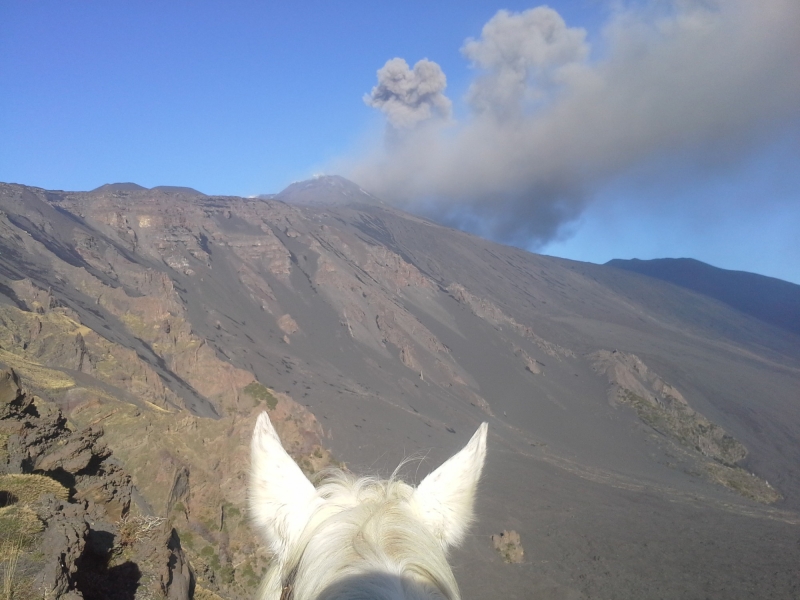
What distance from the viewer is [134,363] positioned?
A: 25.9 meters

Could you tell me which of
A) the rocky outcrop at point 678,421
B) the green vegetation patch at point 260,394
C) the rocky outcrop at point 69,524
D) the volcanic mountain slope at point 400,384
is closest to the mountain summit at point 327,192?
the volcanic mountain slope at point 400,384

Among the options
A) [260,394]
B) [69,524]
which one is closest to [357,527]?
[69,524]

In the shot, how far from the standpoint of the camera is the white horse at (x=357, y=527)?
1.25 metres

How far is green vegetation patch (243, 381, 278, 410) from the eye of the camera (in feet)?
90.1

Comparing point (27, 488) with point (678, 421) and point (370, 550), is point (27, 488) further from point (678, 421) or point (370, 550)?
point (678, 421)

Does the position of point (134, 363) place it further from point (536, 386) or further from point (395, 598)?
point (536, 386)

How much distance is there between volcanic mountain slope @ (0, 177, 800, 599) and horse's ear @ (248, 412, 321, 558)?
75.2 inches

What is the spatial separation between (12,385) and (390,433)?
3191cm

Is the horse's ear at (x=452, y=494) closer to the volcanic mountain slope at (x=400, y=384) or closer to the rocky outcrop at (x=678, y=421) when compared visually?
the volcanic mountain slope at (x=400, y=384)

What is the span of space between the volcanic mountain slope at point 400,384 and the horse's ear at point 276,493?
6.27ft

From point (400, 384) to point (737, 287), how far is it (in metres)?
129

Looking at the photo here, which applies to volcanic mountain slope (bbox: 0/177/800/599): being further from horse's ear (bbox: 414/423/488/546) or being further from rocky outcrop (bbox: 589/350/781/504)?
horse's ear (bbox: 414/423/488/546)

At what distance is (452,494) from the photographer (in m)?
1.84

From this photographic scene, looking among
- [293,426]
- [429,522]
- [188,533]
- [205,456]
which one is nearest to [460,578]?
[293,426]
